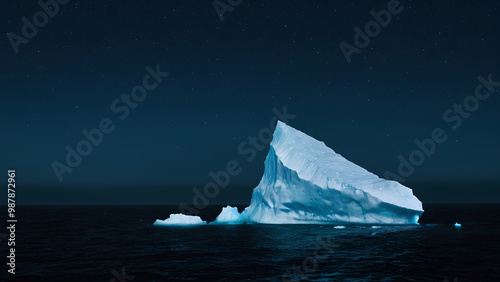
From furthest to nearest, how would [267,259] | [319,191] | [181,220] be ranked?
1. [181,220]
2. [319,191]
3. [267,259]

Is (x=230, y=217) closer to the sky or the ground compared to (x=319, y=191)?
closer to the ground

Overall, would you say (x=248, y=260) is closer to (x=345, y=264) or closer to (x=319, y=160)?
(x=345, y=264)

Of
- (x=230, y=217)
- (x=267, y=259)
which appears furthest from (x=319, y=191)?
(x=267, y=259)

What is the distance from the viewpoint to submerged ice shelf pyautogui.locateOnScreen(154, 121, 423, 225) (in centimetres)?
2642

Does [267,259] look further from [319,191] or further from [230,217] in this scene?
[230,217]

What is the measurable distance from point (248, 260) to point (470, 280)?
790cm

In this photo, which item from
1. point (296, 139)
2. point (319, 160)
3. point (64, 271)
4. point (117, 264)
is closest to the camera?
point (64, 271)

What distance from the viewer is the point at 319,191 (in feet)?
90.0

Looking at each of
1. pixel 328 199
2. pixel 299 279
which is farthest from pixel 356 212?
pixel 299 279

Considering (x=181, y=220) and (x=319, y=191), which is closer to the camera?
(x=319, y=191)

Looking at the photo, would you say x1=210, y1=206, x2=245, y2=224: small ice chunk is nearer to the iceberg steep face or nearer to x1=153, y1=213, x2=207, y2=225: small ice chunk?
the iceberg steep face

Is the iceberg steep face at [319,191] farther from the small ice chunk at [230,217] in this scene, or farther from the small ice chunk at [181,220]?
the small ice chunk at [181,220]

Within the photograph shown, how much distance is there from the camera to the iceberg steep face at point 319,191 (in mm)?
26406

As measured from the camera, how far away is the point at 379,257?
14664mm
